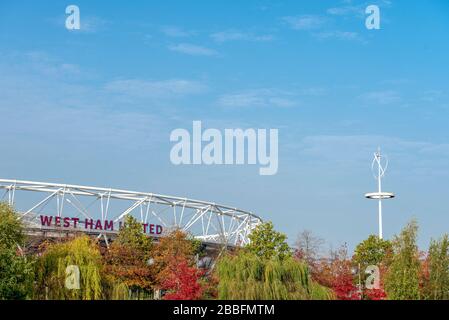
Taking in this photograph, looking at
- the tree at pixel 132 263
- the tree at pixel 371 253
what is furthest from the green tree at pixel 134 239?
the tree at pixel 371 253

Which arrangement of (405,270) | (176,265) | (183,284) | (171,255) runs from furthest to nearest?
(171,255)
(176,265)
(183,284)
(405,270)

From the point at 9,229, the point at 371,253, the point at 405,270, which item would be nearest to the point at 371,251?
the point at 371,253

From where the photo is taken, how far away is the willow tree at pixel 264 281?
3981 cm

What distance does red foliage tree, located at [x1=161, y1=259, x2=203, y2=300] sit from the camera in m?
44.3

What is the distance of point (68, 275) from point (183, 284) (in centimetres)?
670

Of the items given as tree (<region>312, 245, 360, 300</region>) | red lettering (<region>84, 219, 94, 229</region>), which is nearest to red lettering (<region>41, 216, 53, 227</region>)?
red lettering (<region>84, 219, 94, 229</region>)

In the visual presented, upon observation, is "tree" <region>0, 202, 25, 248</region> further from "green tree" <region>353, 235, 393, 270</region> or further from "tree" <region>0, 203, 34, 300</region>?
"green tree" <region>353, 235, 393, 270</region>

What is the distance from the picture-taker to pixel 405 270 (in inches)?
1684

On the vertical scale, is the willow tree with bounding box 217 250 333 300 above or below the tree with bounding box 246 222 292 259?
below

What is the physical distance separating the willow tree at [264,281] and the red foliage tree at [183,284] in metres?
3.39

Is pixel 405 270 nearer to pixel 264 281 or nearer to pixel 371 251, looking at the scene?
pixel 264 281

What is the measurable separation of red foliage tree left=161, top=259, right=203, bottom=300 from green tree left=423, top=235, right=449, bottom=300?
12.7m
